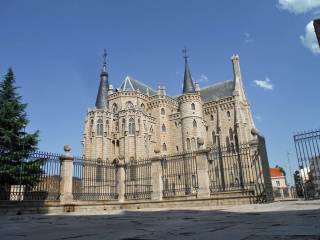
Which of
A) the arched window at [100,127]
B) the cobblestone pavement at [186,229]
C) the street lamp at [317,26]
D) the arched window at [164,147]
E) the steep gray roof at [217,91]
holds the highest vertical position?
the steep gray roof at [217,91]

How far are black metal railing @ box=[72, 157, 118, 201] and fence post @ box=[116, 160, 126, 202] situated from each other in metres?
0.28

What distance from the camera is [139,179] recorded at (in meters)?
18.2

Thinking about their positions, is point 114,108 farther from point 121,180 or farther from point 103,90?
point 121,180

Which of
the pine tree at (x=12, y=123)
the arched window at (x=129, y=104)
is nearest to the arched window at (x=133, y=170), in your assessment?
the pine tree at (x=12, y=123)

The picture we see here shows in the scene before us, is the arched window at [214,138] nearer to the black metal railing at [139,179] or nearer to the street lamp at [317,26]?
the black metal railing at [139,179]

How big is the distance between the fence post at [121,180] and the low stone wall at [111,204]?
37.8 inches

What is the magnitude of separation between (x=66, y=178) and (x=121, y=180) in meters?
4.13

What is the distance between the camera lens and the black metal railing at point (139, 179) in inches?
693

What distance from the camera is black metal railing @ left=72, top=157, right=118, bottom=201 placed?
15.3 m

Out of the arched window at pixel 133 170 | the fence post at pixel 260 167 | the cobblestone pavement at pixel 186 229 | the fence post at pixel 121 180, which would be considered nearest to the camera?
the cobblestone pavement at pixel 186 229

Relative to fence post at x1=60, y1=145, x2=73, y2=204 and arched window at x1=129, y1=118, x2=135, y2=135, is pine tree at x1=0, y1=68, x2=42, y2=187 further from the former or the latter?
arched window at x1=129, y1=118, x2=135, y2=135

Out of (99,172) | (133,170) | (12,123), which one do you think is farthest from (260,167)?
(12,123)

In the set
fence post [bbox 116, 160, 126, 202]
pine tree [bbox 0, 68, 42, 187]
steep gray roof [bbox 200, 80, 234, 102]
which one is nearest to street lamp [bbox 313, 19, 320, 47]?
fence post [bbox 116, 160, 126, 202]

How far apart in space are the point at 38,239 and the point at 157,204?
12.1m
